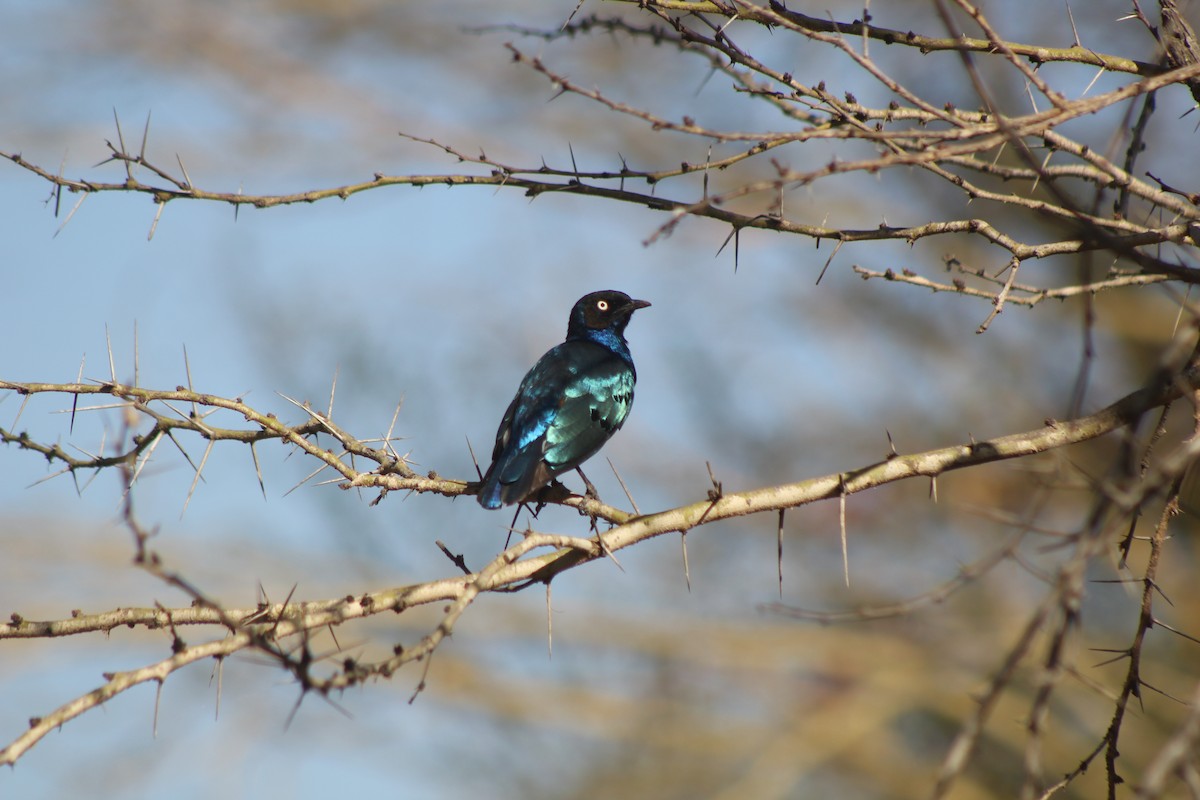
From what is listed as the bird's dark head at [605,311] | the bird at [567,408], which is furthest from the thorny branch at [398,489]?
the bird's dark head at [605,311]

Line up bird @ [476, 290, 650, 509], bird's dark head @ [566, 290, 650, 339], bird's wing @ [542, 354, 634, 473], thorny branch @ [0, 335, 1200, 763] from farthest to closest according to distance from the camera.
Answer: bird's dark head @ [566, 290, 650, 339]
bird's wing @ [542, 354, 634, 473]
bird @ [476, 290, 650, 509]
thorny branch @ [0, 335, 1200, 763]

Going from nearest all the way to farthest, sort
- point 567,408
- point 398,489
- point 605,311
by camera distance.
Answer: point 398,489
point 567,408
point 605,311

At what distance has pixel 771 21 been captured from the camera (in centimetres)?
436

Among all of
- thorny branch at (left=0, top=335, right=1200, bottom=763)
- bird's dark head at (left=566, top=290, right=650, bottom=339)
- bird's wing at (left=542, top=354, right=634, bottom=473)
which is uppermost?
bird's dark head at (left=566, top=290, right=650, bottom=339)

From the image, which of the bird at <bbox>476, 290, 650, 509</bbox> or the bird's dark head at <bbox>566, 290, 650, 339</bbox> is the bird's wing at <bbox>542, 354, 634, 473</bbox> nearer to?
the bird at <bbox>476, 290, 650, 509</bbox>

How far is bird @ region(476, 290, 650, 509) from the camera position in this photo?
641cm

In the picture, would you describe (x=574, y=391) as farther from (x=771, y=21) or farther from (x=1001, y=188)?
(x=1001, y=188)

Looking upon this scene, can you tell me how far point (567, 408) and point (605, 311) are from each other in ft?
6.29

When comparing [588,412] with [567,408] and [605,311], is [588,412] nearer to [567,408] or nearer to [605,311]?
[567,408]

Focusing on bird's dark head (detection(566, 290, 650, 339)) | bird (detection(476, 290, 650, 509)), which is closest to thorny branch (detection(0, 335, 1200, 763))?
bird (detection(476, 290, 650, 509))

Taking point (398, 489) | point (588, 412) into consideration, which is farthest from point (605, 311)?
point (398, 489)

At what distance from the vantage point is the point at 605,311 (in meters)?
8.95

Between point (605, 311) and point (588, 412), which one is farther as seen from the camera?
point (605, 311)

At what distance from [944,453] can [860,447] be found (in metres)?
15.9
